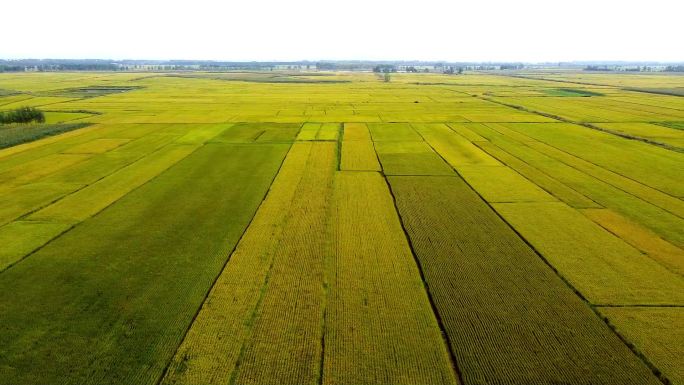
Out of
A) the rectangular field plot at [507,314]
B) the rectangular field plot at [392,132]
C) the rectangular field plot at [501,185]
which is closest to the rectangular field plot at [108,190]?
the rectangular field plot at [507,314]

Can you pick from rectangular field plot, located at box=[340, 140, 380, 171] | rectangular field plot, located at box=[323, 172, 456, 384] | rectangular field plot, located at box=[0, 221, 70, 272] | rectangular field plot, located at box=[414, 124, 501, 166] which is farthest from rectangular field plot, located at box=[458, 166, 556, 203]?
rectangular field plot, located at box=[0, 221, 70, 272]

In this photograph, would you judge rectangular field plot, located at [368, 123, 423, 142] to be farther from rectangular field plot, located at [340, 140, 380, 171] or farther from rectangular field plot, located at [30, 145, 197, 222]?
rectangular field plot, located at [30, 145, 197, 222]

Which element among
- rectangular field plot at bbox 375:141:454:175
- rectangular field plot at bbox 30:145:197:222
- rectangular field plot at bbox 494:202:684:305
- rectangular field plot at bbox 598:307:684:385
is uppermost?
rectangular field plot at bbox 375:141:454:175

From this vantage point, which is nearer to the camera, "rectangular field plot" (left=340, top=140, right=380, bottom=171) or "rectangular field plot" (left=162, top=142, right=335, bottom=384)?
"rectangular field plot" (left=162, top=142, right=335, bottom=384)

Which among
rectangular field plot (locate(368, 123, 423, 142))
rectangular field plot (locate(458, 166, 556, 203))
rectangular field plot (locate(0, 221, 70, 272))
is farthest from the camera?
rectangular field plot (locate(368, 123, 423, 142))

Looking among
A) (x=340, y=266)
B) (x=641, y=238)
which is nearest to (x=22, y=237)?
(x=340, y=266)

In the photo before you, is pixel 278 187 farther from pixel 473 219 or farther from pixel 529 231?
pixel 529 231

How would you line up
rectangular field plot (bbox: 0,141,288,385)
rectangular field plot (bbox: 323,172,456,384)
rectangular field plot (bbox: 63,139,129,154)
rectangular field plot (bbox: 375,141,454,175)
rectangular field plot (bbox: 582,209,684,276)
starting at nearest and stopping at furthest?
rectangular field plot (bbox: 323,172,456,384)
rectangular field plot (bbox: 0,141,288,385)
rectangular field plot (bbox: 582,209,684,276)
rectangular field plot (bbox: 375,141,454,175)
rectangular field plot (bbox: 63,139,129,154)
